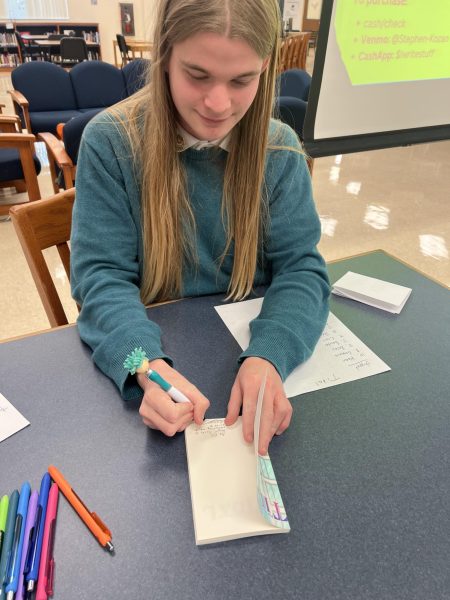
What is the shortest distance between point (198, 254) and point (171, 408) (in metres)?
0.44

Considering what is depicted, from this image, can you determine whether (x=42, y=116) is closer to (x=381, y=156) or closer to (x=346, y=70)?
(x=346, y=70)

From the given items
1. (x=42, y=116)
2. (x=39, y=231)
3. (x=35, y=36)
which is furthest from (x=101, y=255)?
(x=35, y=36)

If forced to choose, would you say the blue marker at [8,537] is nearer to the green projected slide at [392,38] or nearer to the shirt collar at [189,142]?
the shirt collar at [189,142]

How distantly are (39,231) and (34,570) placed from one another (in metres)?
0.66

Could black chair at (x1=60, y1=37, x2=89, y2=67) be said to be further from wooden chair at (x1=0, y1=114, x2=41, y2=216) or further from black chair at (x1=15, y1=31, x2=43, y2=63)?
wooden chair at (x1=0, y1=114, x2=41, y2=216)

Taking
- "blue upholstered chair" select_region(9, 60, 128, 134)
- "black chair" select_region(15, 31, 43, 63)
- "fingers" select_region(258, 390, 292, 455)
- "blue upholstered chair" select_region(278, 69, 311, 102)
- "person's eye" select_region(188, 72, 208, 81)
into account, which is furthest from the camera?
"black chair" select_region(15, 31, 43, 63)

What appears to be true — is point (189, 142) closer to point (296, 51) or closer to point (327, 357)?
point (327, 357)

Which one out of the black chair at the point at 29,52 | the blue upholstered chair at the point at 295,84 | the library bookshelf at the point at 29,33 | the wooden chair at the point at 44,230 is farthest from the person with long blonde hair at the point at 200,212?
the library bookshelf at the point at 29,33

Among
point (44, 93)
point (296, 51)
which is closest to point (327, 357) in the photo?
point (44, 93)

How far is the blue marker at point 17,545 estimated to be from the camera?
0.42 m

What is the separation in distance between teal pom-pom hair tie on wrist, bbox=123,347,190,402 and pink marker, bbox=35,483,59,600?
0.17 metres

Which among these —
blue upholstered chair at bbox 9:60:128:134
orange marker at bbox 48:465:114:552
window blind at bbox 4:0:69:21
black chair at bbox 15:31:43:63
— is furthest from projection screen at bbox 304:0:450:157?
window blind at bbox 4:0:69:21

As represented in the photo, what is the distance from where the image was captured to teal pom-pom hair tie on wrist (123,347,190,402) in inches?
23.7

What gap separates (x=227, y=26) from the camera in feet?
2.19
